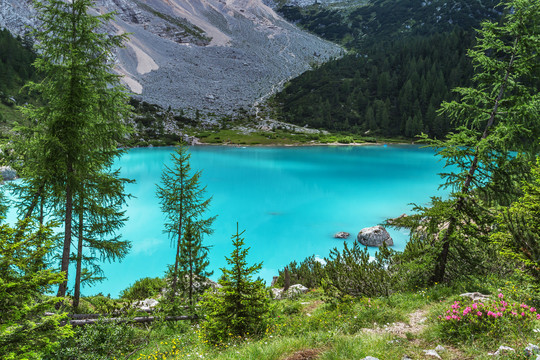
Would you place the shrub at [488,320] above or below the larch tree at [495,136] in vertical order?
below

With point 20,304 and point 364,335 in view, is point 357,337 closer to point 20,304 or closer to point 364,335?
point 364,335

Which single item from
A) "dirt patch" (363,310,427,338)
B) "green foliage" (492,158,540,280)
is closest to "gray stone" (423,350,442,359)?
"dirt patch" (363,310,427,338)

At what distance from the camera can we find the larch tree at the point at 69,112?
31.4ft

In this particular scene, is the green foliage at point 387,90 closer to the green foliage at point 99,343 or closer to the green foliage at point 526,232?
the green foliage at point 526,232

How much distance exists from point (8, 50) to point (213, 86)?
9122 cm

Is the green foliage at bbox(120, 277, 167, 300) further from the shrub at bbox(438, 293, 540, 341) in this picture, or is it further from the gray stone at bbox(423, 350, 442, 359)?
the shrub at bbox(438, 293, 540, 341)

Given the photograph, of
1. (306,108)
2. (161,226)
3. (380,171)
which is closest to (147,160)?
(161,226)

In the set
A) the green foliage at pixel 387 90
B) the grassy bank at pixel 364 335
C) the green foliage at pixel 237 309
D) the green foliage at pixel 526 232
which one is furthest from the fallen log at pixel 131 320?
the green foliage at pixel 387 90

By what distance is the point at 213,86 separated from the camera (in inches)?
6836

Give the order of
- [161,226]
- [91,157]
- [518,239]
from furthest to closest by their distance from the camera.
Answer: [161,226] → [91,157] → [518,239]

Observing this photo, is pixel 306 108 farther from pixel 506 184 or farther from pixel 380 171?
pixel 506 184

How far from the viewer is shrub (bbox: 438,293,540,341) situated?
530 centimetres

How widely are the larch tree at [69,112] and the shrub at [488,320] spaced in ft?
37.2

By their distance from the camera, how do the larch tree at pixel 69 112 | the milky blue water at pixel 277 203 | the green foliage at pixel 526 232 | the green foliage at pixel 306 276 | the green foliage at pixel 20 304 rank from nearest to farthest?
the green foliage at pixel 20 304
the green foliage at pixel 526 232
the larch tree at pixel 69 112
the green foliage at pixel 306 276
the milky blue water at pixel 277 203
